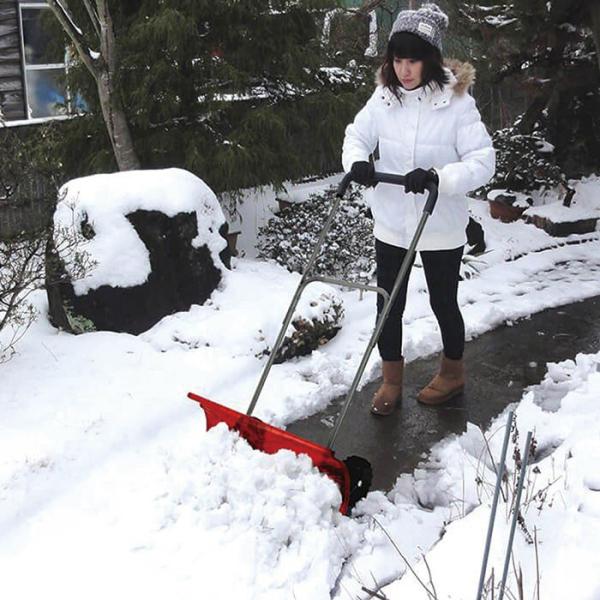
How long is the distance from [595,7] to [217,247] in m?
4.54

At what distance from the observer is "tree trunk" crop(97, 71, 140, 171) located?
6773 mm

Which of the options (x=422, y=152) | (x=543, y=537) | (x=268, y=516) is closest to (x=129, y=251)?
(x=422, y=152)

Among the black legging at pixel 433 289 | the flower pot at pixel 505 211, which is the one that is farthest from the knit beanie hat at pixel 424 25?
the flower pot at pixel 505 211

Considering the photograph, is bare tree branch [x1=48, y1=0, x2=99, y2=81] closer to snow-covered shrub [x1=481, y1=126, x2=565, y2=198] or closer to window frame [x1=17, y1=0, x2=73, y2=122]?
window frame [x1=17, y1=0, x2=73, y2=122]

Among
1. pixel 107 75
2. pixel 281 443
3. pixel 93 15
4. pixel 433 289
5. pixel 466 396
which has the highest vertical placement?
pixel 93 15

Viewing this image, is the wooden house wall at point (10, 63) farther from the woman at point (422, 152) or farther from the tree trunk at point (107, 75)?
the woman at point (422, 152)

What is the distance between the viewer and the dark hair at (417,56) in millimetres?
3543

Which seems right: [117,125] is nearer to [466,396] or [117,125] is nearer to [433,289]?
[433,289]

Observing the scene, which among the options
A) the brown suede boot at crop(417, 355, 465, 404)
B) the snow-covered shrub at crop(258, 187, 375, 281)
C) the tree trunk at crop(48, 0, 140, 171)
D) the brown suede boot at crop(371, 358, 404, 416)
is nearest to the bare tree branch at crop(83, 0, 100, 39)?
the tree trunk at crop(48, 0, 140, 171)

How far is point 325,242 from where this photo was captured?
7367 mm

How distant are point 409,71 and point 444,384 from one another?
5.89 feet

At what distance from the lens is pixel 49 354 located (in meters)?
4.66

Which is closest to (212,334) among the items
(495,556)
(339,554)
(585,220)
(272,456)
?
(272,456)

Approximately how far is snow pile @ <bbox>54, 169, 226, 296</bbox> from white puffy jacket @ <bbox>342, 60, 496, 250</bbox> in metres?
1.79
